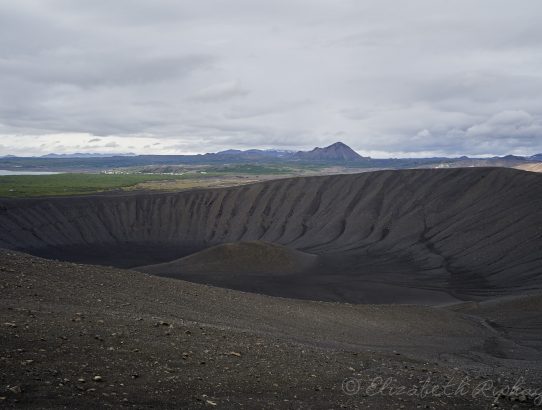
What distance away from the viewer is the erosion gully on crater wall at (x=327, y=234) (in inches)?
1673

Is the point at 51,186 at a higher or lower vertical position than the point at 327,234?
higher

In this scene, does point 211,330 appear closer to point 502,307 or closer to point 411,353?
point 411,353

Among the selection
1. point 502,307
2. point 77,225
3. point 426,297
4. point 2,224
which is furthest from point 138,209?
point 502,307

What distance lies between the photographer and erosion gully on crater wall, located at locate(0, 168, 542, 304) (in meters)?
42.5

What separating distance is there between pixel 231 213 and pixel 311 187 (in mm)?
14060

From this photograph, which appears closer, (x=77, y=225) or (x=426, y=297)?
(x=426, y=297)

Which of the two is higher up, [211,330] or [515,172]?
[515,172]

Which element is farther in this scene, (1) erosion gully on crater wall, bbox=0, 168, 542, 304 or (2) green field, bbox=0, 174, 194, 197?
(2) green field, bbox=0, 174, 194, 197

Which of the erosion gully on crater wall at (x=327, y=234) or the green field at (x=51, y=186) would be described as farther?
the green field at (x=51, y=186)

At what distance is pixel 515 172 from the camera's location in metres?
65.1

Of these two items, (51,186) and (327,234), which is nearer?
(327,234)

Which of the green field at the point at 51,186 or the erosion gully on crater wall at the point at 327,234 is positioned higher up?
the green field at the point at 51,186

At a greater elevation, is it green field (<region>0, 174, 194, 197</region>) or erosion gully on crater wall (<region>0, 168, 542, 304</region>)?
green field (<region>0, 174, 194, 197</region>)

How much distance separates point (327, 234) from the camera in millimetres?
66375
